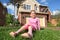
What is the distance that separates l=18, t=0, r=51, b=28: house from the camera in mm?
36969

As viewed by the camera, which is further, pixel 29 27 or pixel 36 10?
pixel 36 10

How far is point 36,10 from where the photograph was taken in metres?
43.3

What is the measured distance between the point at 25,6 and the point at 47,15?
4669 mm

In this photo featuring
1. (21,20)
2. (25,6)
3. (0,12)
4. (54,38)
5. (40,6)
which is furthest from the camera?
(40,6)

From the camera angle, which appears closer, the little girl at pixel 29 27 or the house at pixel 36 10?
the little girl at pixel 29 27

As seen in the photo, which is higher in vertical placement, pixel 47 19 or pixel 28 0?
pixel 28 0

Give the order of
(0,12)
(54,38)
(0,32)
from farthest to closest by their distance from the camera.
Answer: (0,12)
(0,32)
(54,38)

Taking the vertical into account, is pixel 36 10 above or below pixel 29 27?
above

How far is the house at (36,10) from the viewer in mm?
36969

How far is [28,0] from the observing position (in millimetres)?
43469

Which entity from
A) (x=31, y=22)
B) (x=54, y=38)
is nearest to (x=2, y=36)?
(x=31, y=22)

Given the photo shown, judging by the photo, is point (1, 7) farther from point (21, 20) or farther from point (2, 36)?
point (2, 36)

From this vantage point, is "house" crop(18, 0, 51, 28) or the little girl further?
"house" crop(18, 0, 51, 28)

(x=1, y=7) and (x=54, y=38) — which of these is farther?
(x=1, y=7)
